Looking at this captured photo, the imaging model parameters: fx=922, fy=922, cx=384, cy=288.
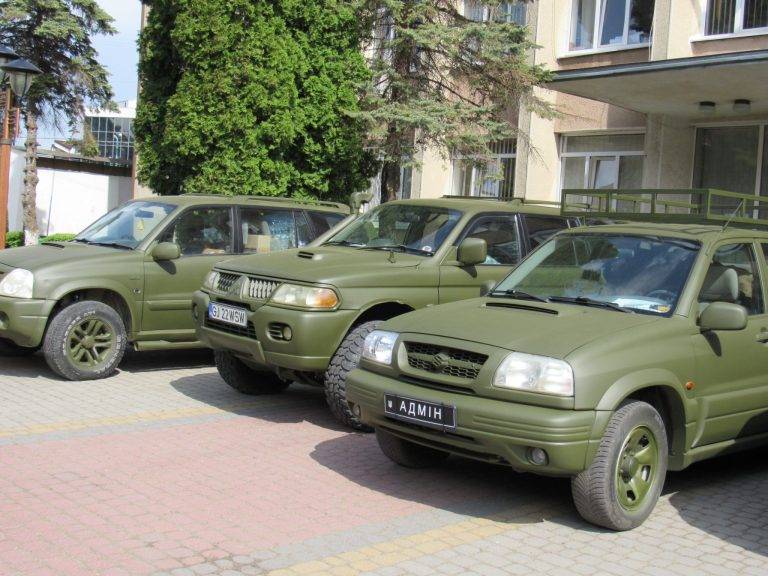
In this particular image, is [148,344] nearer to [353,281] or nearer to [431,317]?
[353,281]

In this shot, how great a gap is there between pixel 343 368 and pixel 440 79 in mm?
9254

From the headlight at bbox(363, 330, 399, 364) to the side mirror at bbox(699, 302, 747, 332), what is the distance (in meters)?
1.92

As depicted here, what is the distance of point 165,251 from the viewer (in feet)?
30.6

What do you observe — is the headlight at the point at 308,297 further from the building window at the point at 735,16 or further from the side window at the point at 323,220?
the building window at the point at 735,16

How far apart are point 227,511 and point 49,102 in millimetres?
28698

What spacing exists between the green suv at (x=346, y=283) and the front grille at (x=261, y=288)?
0.01m

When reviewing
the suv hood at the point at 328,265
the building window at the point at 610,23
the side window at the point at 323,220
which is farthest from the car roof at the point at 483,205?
the building window at the point at 610,23

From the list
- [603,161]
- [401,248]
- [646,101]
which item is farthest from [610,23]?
[401,248]

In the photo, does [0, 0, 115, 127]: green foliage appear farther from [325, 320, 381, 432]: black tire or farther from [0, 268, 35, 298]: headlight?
[325, 320, 381, 432]: black tire

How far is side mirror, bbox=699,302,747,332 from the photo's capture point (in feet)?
18.2

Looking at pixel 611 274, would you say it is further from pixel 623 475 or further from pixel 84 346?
pixel 84 346

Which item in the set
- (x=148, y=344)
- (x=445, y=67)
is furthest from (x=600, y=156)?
(x=148, y=344)

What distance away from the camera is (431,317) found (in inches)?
238

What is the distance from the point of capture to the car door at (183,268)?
9.46m
